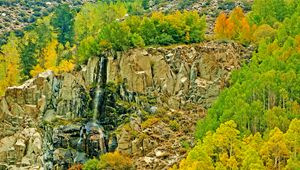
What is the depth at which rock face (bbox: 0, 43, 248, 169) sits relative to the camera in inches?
4491

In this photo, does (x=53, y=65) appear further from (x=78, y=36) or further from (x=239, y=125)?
(x=239, y=125)

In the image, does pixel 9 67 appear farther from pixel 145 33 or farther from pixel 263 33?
pixel 263 33

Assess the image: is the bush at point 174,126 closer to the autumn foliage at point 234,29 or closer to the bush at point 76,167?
the bush at point 76,167

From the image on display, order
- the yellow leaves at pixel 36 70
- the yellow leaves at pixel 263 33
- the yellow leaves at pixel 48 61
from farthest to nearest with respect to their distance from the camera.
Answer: the yellow leaves at pixel 48 61 < the yellow leaves at pixel 36 70 < the yellow leaves at pixel 263 33

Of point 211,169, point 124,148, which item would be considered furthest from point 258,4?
point 211,169

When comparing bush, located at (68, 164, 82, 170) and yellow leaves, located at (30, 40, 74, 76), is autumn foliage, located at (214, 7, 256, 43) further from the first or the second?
bush, located at (68, 164, 82, 170)

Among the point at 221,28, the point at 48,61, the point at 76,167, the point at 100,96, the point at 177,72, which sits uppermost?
the point at 221,28

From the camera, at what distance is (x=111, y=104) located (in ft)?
394

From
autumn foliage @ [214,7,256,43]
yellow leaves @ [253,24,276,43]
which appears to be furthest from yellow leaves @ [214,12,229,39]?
yellow leaves @ [253,24,276,43]

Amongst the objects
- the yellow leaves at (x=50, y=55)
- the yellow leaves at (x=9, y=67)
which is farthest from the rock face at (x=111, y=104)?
the yellow leaves at (x=50, y=55)

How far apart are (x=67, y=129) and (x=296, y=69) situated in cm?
3879

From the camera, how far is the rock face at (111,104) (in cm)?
11406

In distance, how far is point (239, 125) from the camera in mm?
100500

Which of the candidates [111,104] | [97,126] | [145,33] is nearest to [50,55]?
[145,33]
